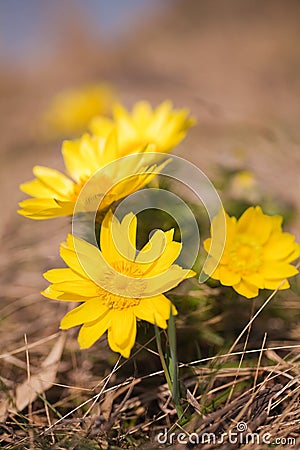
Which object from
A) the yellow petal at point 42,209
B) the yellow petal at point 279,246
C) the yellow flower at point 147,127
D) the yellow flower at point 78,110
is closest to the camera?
the yellow petal at point 42,209

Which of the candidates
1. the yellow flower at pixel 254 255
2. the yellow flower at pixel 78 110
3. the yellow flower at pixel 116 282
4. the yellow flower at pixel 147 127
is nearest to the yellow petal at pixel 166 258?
the yellow flower at pixel 116 282

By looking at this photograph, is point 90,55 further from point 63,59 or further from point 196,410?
point 196,410

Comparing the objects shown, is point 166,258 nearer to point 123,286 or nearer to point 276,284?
point 123,286

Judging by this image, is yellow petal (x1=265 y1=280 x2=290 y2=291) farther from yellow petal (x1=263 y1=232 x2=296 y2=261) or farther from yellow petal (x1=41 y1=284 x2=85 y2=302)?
yellow petal (x1=41 y1=284 x2=85 y2=302)

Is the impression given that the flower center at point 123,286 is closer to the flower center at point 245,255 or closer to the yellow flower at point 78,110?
the flower center at point 245,255

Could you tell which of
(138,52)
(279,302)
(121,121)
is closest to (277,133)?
(121,121)

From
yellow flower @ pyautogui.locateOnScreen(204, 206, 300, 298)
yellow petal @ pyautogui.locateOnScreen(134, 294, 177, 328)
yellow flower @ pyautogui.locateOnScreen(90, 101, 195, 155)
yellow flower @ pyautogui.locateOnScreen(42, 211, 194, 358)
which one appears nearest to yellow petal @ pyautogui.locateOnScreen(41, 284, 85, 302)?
yellow flower @ pyautogui.locateOnScreen(42, 211, 194, 358)
